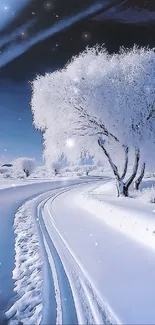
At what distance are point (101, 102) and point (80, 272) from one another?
12.4 m

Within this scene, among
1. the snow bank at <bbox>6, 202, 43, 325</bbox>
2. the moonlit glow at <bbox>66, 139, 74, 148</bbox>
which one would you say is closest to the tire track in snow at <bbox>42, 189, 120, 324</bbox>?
the snow bank at <bbox>6, 202, 43, 325</bbox>

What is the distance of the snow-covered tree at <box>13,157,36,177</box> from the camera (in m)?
89.7

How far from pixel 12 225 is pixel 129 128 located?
910 cm

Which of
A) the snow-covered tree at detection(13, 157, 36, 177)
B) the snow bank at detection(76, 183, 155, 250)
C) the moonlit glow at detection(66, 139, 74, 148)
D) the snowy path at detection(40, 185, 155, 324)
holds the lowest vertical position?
the snowy path at detection(40, 185, 155, 324)

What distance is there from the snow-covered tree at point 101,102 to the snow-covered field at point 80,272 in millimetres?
7657

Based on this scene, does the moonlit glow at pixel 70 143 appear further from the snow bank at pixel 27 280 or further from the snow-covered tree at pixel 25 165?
the snow-covered tree at pixel 25 165

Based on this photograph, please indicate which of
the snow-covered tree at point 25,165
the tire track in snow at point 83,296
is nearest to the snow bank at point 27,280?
the tire track in snow at point 83,296

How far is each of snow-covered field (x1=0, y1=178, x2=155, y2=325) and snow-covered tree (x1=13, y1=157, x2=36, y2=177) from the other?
263 feet

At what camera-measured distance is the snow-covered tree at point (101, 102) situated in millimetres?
16875

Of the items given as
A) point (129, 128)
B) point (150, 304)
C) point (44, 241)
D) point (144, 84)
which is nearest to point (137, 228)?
point (44, 241)

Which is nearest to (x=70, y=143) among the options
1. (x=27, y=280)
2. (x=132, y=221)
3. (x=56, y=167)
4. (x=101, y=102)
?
(x=101, y=102)

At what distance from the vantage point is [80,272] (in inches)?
229

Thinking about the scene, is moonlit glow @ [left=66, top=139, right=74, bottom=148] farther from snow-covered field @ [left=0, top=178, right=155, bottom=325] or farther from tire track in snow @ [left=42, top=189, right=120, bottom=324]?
tire track in snow @ [left=42, top=189, right=120, bottom=324]

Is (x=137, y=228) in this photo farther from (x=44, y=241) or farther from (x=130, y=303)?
(x=130, y=303)
